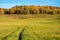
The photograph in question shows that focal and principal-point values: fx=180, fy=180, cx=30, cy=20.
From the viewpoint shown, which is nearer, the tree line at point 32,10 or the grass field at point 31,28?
the grass field at point 31,28

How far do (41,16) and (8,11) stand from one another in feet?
5.13

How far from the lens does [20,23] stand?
7961mm

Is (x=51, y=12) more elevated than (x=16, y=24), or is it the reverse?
(x=51, y=12)

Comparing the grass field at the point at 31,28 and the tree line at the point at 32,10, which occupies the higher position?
the tree line at the point at 32,10

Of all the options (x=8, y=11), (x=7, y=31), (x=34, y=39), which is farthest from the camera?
(x=8, y=11)

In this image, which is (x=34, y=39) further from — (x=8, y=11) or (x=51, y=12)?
(x=8, y=11)

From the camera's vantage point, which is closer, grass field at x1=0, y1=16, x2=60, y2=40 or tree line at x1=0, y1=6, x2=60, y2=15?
grass field at x1=0, y1=16, x2=60, y2=40

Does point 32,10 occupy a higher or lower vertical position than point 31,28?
higher

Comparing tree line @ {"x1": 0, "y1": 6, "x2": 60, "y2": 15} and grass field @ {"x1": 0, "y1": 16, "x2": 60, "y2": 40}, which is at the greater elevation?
tree line @ {"x1": 0, "y1": 6, "x2": 60, "y2": 15}

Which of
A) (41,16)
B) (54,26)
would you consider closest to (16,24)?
(41,16)

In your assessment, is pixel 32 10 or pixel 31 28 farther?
pixel 32 10

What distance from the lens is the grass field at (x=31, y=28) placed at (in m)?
6.11

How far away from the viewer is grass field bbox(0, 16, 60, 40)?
6.11 m

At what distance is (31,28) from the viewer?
7293 mm
